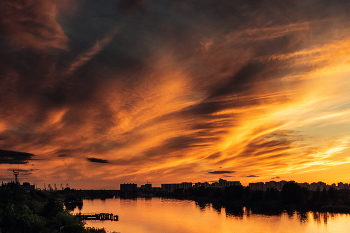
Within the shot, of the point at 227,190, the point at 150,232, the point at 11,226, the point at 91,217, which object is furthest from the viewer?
the point at 227,190

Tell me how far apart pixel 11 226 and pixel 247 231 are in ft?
192

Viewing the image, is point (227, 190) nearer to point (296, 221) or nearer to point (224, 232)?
point (296, 221)

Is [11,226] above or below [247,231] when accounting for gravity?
above

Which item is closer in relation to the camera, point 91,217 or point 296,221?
point 296,221

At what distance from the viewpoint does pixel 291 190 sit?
14188cm

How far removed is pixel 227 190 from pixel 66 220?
496ft

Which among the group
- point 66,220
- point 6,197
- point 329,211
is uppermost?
point 6,197

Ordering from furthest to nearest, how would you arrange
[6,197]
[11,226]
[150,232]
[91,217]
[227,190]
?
[227,190], [91,217], [150,232], [6,197], [11,226]

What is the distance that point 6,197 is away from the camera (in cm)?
5384

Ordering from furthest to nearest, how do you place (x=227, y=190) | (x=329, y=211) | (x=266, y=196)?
(x=227, y=190)
(x=266, y=196)
(x=329, y=211)

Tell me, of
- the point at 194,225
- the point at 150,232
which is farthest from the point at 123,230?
the point at 194,225

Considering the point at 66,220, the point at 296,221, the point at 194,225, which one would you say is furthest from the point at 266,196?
the point at 66,220

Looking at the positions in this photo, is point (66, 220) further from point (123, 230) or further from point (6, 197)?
point (123, 230)

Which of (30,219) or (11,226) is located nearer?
(11,226)
